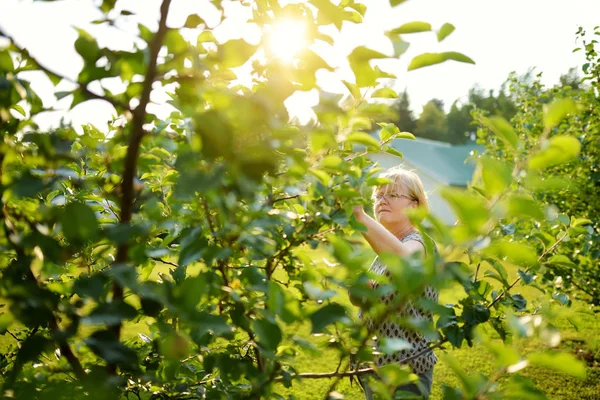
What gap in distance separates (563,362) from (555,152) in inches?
14.1

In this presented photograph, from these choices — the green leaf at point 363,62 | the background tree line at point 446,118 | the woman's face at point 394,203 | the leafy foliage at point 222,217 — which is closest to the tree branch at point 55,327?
the leafy foliage at point 222,217

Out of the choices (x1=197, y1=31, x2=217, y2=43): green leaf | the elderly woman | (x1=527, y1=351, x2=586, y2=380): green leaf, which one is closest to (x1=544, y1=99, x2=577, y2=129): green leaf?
(x1=527, y1=351, x2=586, y2=380): green leaf

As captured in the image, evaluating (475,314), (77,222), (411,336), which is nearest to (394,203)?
(411,336)

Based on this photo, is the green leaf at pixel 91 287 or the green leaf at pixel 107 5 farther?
the green leaf at pixel 107 5

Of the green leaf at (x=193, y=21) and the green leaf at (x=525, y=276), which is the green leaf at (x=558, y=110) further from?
the green leaf at (x=525, y=276)

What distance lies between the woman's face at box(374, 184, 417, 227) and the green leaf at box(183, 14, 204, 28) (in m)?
2.20

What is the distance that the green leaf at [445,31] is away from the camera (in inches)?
40.8

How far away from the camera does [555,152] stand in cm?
89

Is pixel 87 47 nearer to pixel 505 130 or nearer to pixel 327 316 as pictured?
pixel 327 316

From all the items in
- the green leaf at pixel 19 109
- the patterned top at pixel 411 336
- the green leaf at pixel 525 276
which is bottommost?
the patterned top at pixel 411 336

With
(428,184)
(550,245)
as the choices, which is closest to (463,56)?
(550,245)

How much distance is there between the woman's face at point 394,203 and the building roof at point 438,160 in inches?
1310

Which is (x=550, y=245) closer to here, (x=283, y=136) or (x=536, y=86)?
(x=283, y=136)

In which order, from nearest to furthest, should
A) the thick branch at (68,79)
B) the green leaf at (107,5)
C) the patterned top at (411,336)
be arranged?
the thick branch at (68,79) < the green leaf at (107,5) < the patterned top at (411,336)
